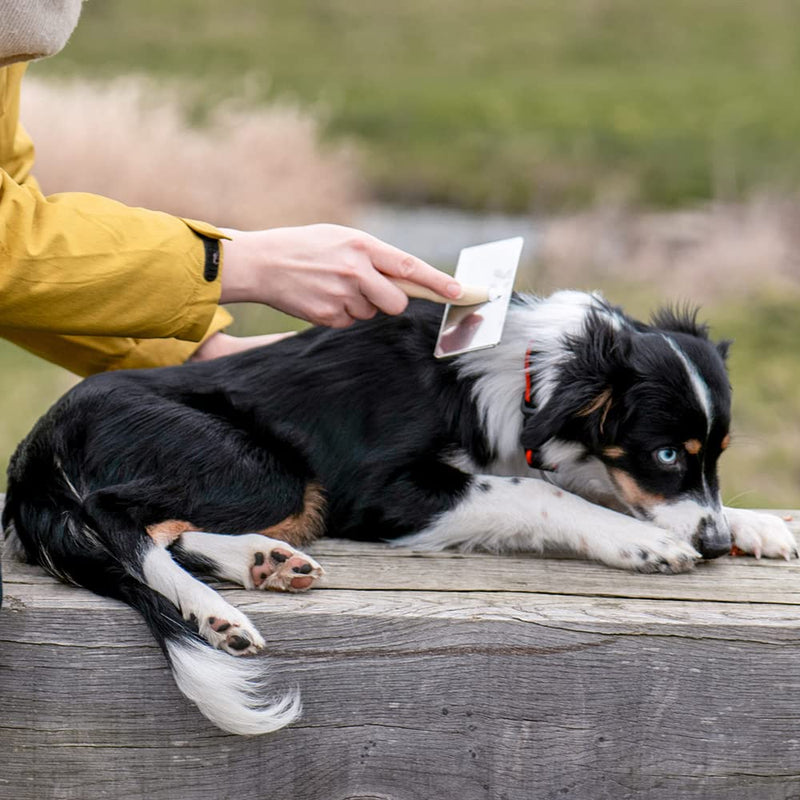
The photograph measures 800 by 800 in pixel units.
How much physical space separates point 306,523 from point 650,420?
2.89 ft

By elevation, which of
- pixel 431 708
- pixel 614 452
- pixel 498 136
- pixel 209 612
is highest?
pixel 614 452

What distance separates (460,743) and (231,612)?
558 millimetres

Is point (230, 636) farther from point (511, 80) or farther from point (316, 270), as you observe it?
point (511, 80)

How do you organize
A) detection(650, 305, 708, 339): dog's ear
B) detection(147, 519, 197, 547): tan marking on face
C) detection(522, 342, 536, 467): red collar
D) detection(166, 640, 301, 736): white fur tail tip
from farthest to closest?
detection(650, 305, 708, 339): dog's ear
detection(522, 342, 536, 467): red collar
detection(147, 519, 197, 547): tan marking on face
detection(166, 640, 301, 736): white fur tail tip

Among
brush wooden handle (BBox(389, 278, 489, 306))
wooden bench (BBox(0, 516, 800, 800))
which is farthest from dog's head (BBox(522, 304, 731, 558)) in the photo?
wooden bench (BBox(0, 516, 800, 800))

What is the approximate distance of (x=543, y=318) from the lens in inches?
116

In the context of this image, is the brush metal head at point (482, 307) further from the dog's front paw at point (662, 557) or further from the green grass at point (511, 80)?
the green grass at point (511, 80)

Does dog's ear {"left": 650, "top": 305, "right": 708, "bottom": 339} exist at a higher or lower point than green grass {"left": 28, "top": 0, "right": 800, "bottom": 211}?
higher

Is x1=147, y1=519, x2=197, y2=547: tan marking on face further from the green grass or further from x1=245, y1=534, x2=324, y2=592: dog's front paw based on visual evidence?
the green grass

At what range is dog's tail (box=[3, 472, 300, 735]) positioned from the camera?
2.18m

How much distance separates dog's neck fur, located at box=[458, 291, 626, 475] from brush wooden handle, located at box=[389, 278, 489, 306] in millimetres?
200

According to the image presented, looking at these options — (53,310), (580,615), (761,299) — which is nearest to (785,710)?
(580,615)

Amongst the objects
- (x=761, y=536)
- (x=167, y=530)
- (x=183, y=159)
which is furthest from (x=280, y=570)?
(x=183, y=159)

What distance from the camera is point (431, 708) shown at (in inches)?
92.4
